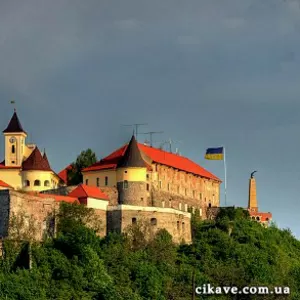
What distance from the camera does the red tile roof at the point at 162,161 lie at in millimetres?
94438

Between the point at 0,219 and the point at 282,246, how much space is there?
2398 cm

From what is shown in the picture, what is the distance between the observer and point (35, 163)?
303ft

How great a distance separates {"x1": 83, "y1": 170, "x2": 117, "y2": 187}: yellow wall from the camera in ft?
302

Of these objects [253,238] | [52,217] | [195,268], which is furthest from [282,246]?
[52,217]

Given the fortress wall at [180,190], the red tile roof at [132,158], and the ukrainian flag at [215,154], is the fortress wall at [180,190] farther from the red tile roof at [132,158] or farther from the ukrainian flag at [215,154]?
the red tile roof at [132,158]

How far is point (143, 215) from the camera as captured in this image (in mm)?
88062

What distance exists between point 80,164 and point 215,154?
11668mm

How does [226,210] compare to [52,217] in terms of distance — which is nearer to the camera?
[52,217]

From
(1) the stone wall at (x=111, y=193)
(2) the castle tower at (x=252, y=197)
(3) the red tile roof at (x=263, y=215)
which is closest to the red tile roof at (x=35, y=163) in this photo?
(1) the stone wall at (x=111, y=193)

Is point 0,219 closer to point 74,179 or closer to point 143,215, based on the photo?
point 143,215

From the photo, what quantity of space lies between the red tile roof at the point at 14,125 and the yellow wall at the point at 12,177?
3186mm

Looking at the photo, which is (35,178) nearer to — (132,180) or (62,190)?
(62,190)

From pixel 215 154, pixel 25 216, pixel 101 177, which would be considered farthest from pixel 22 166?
pixel 215 154

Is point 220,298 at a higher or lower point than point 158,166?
lower
